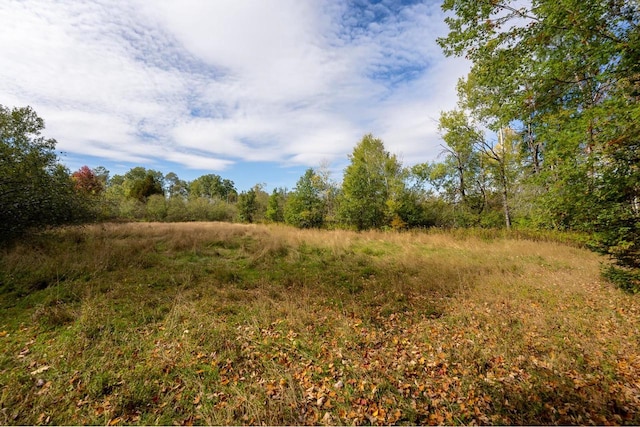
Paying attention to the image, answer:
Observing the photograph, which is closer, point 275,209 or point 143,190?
point 275,209

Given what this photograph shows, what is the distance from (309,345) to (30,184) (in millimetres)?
11096

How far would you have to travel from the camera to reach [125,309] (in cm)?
471

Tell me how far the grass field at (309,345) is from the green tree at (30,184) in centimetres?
125

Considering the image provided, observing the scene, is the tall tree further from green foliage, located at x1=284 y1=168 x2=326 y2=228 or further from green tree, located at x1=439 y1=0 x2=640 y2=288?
green tree, located at x1=439 y1=0 x2=640 y2=288

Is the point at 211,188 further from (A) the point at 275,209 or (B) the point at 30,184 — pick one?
(B) the point at 30,184

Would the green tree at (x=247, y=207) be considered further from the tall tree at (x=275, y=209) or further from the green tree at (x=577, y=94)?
the green tree at (x=577, y=94)

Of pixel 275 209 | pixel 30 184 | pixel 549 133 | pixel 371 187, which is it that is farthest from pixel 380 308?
pixel 275 209

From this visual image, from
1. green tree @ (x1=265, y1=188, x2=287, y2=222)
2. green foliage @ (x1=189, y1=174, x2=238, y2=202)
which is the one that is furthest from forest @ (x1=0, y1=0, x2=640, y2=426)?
green foliage @ (x1=189, y1=174, x2=238, y2=202)

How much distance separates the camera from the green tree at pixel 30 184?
7.61 m

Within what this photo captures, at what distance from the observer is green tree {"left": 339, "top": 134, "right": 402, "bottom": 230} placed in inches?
797

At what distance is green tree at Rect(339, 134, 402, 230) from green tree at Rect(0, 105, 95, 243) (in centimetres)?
1662

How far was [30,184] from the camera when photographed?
7922mm

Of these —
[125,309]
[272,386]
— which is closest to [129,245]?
[125,309]

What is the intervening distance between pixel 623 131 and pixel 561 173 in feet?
3.72
